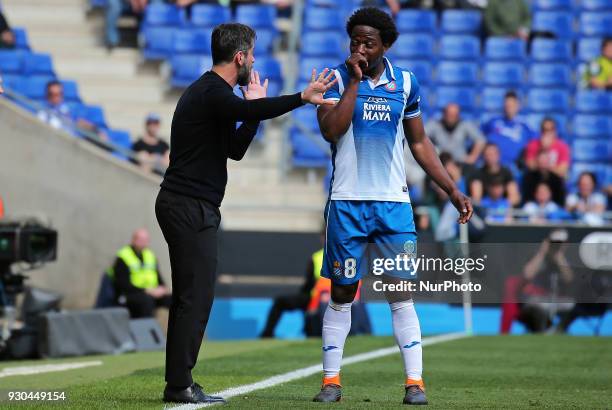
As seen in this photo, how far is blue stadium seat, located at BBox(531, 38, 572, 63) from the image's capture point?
68.0ft

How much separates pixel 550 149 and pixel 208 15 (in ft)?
19.7

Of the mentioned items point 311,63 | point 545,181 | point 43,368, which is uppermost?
point 311,63

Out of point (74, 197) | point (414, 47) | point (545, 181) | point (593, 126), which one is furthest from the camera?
point (414, 47)

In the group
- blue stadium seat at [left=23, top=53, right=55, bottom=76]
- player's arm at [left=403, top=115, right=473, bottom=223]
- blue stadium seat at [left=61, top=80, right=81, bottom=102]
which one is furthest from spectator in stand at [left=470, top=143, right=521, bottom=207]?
player's arm at [left=403, top=115, right=473, bottom=223]

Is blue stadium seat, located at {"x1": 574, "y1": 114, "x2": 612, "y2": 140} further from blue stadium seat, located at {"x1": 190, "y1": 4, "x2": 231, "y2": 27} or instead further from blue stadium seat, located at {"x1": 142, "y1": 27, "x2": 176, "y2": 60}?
blue stadium seat, located at {"x1": 142, "y1": 27, "x2": 176, "y2": 60}

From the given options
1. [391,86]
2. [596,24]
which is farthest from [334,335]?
[596,24]

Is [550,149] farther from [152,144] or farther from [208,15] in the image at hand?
[208,15]

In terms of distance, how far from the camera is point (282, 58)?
20750 millimetres

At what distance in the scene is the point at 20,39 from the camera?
19656 millimetres

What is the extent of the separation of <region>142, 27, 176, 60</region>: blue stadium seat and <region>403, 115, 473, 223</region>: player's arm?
44.5ft

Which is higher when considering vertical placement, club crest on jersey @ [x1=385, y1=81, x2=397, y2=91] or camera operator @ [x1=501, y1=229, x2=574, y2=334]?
club crest on jersey @ [x1=385, y1=81, x2=397, y2=91]

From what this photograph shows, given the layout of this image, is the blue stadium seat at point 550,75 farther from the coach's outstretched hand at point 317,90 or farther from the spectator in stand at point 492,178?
the coach's outstretched hand at point 317,90

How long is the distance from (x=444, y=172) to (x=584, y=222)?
9.74 m

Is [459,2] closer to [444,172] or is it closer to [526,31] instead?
[526,31]
